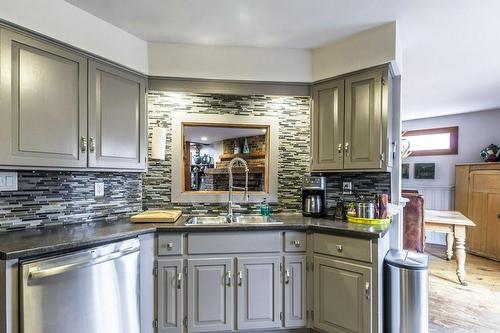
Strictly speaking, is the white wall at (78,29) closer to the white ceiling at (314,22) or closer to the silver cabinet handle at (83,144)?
the white ceiling at (314,22)

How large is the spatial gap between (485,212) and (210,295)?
463 centimetres

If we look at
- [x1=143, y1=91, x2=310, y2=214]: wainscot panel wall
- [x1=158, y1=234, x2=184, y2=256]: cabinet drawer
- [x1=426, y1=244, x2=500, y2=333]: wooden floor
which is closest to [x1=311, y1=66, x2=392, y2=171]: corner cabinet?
[x1=143, y1=91, x2=310, y2=214]: wainscot panel wall

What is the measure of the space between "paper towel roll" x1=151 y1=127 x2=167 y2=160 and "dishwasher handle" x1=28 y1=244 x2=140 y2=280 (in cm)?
89

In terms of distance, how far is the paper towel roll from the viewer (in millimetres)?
2467

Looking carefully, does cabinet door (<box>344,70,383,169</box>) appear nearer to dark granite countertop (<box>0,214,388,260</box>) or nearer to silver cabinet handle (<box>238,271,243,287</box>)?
dark granite countertop (<box>0,214,388,260</box>)

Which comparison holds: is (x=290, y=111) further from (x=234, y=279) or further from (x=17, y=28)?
(x=17, y=28)

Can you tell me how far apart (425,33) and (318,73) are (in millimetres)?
877

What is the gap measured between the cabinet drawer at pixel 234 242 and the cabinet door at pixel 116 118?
81 centimetres

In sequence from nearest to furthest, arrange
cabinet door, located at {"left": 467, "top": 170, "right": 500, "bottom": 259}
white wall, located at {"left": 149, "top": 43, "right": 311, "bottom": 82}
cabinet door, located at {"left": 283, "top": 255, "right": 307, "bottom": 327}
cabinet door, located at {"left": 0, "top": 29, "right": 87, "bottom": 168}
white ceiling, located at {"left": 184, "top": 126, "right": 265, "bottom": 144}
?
cabinet door, located at {"left": 0, "top": 29, "right": 87, "bottom": 168}, cabinet door, located at {"left": 283, "top": 255, "right": 307, "bottom": 327}, white wall, located at {"left": 149, "top": 43, "right": 311, "bottom": 82}, white ceiling, located at {"left": 184, "top": 126, "right": 265, "bottom": 144}, cabinet door, located at {"left": 467, "top": 170, "right": 500, "bottom": 259}

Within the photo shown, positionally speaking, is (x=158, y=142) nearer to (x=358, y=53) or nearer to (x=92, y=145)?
(x=92, y=145)

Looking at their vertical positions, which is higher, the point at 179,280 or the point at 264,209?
the point at 264,209

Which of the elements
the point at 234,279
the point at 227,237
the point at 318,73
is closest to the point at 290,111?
the point at 318,73

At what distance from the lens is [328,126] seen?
2.44 m

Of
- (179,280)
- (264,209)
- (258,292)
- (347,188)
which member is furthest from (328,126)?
(179,280)
